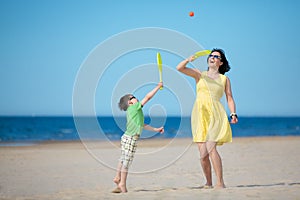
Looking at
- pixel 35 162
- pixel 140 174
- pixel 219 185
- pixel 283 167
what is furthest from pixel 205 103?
pixel 35 162

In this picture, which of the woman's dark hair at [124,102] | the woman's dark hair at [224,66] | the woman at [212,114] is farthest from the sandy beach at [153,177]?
the woman's dark hair at [224,66]

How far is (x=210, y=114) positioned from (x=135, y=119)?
113 centimetres

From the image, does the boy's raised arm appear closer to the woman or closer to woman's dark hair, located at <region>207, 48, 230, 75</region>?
the woman

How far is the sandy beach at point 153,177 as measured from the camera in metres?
6.55

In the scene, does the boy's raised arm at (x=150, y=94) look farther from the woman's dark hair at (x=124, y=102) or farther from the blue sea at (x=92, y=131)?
the blue sea at (x=92, y=131)

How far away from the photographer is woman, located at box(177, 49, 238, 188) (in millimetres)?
6988

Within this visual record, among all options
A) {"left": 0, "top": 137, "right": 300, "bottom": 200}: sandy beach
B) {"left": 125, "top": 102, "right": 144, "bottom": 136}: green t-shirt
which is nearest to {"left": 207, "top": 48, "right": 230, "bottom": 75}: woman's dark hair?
{"left": 125, "top": 102, "right": 144, "bottom": 136}: green t-shirt

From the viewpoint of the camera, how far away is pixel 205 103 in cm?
699

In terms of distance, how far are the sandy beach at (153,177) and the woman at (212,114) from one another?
612 millimetres

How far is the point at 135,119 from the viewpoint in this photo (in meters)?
6.94

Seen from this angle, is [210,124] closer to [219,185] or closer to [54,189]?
[219,185]

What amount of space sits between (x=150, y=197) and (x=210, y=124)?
151 centimetres

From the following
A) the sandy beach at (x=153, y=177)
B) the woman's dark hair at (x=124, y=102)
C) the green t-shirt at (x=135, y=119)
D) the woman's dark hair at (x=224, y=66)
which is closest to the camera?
the sandy beach at (x=153, y=177)

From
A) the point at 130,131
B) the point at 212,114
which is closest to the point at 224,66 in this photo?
the point at 212,114
